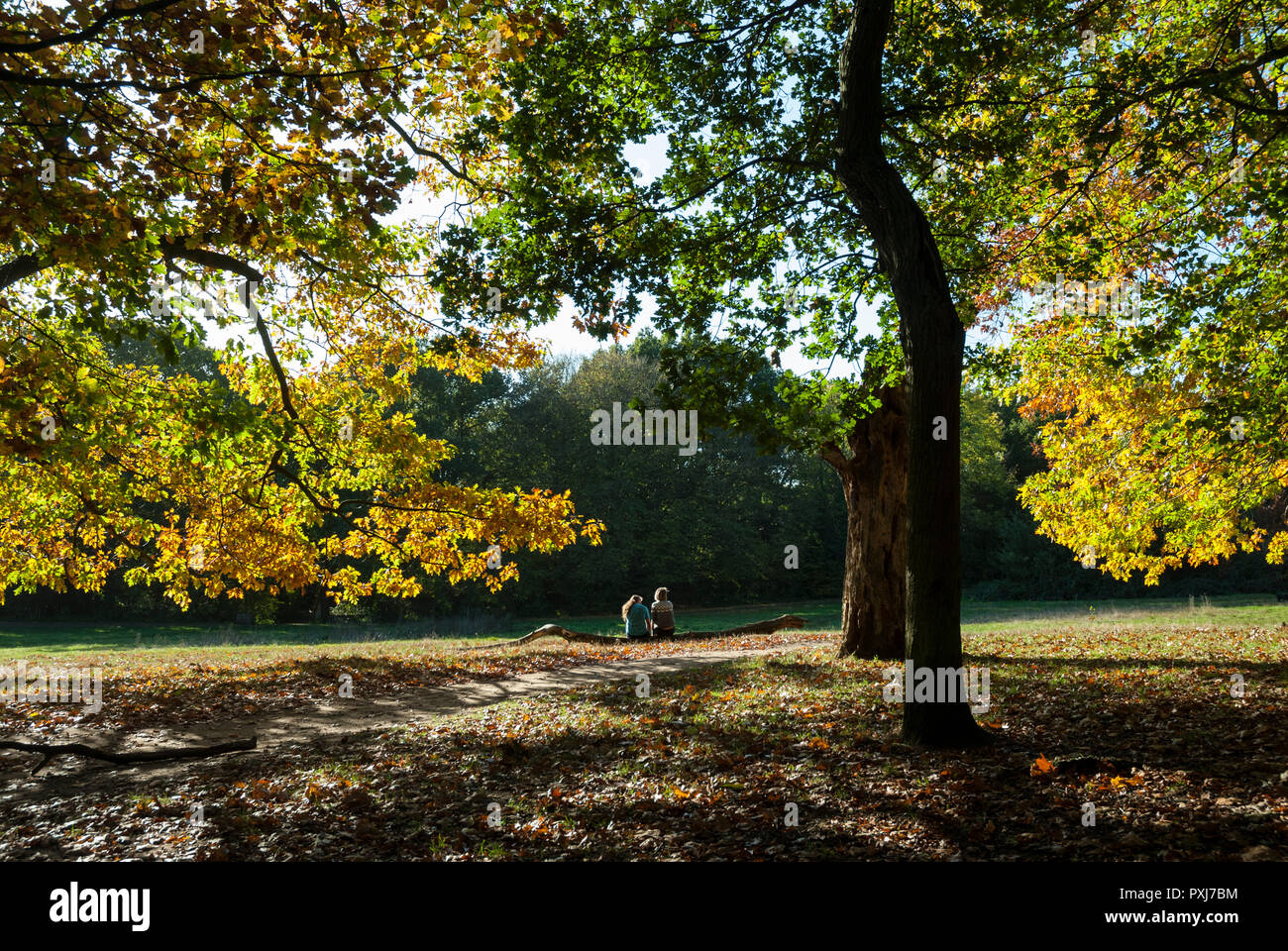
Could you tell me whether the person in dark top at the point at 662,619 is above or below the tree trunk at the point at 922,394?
below

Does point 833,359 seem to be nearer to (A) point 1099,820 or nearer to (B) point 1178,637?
(A) point 1099,820

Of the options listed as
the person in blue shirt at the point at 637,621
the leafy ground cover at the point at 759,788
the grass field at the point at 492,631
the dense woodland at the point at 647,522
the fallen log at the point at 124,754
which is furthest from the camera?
the dense woodland at the point at 647,522

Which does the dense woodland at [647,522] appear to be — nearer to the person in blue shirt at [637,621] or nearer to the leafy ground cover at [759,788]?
the person in blue shirt at [637,621]

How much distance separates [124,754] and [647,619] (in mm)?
13856

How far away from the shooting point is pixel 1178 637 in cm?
1410

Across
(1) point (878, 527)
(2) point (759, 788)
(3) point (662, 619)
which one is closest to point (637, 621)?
(3) point (662, 619)

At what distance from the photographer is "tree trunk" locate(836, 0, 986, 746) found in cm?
666

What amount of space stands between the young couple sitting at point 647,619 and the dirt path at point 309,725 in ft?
18.2

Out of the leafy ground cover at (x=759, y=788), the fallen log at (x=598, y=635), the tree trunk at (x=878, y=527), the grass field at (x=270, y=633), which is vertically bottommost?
the grass field at (x=270, y=633)

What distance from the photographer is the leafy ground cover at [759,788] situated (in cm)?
495

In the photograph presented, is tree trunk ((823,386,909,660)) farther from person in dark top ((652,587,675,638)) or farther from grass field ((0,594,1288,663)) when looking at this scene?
person in dark top ((652,587,675,638))

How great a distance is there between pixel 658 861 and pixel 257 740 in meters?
6.13

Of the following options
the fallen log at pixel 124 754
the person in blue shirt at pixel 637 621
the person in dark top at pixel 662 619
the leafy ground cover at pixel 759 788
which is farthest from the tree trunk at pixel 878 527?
the person in dark top at pixel 662 619

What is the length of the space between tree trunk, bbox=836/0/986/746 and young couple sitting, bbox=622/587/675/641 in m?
13.7
